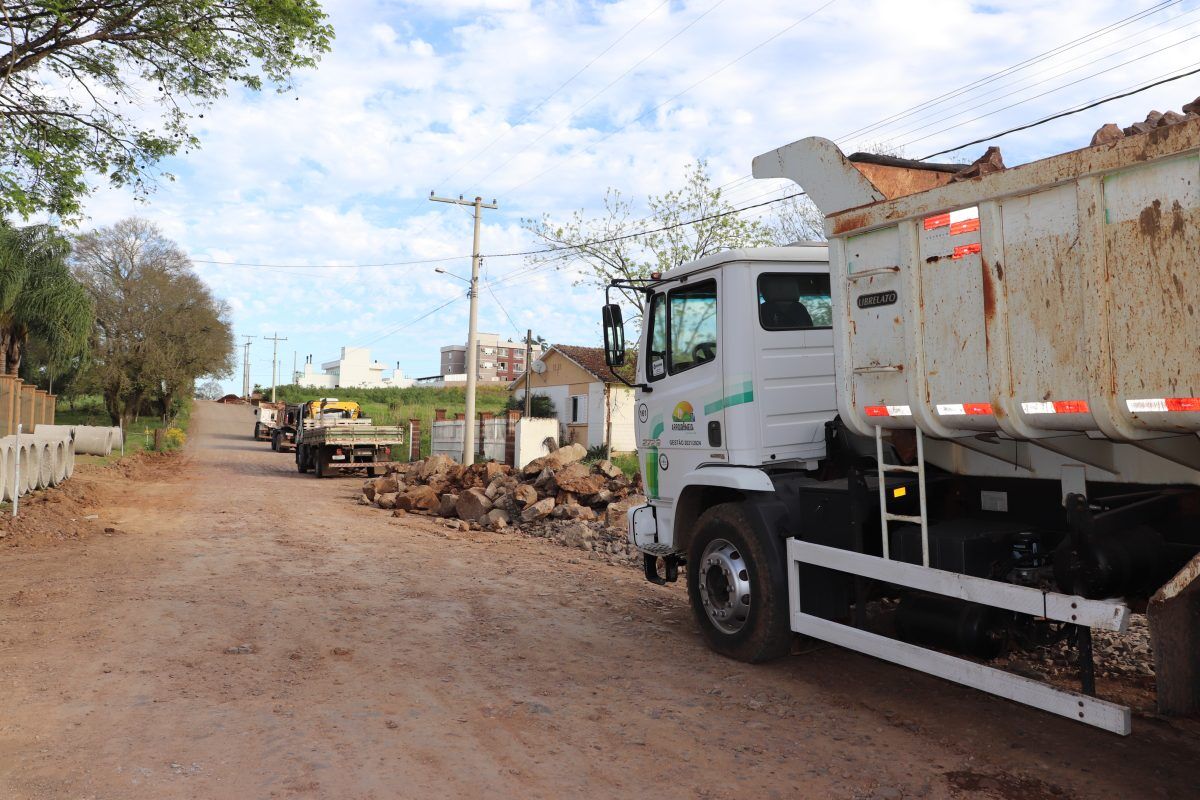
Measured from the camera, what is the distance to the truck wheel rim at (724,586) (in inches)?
227

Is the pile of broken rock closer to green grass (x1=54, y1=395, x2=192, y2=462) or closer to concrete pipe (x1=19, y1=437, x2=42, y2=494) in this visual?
concrete pipe (x1=19, y1=437, x2=42, y2=494)

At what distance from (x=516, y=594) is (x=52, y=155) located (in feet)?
32.3

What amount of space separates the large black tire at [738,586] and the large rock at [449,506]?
1025 cm

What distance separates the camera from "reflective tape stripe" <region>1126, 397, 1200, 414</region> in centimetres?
325

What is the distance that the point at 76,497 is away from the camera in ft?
53.6

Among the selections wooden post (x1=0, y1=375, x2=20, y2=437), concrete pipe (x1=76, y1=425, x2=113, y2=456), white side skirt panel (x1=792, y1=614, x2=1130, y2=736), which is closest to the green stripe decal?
white side skirt panel (x1=792, y1=614, x2=1130, y2=736)

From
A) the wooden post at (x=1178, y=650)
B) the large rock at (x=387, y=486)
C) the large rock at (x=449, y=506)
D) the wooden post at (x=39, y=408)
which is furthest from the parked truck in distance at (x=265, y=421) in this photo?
the wooden post at (x=1178, y=650)

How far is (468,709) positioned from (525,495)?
9.66 metres

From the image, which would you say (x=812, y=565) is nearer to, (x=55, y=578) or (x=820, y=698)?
(x=820, y=698)

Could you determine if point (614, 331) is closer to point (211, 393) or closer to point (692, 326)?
point (692, 326)

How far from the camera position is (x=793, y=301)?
621 cm

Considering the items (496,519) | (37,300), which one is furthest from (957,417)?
(37,300)

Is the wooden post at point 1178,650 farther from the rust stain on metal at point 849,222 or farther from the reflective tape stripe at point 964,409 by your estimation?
the rust stain on metal at point 849,222

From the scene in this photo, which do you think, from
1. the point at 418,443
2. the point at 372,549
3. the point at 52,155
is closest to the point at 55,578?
the point at 372,549
